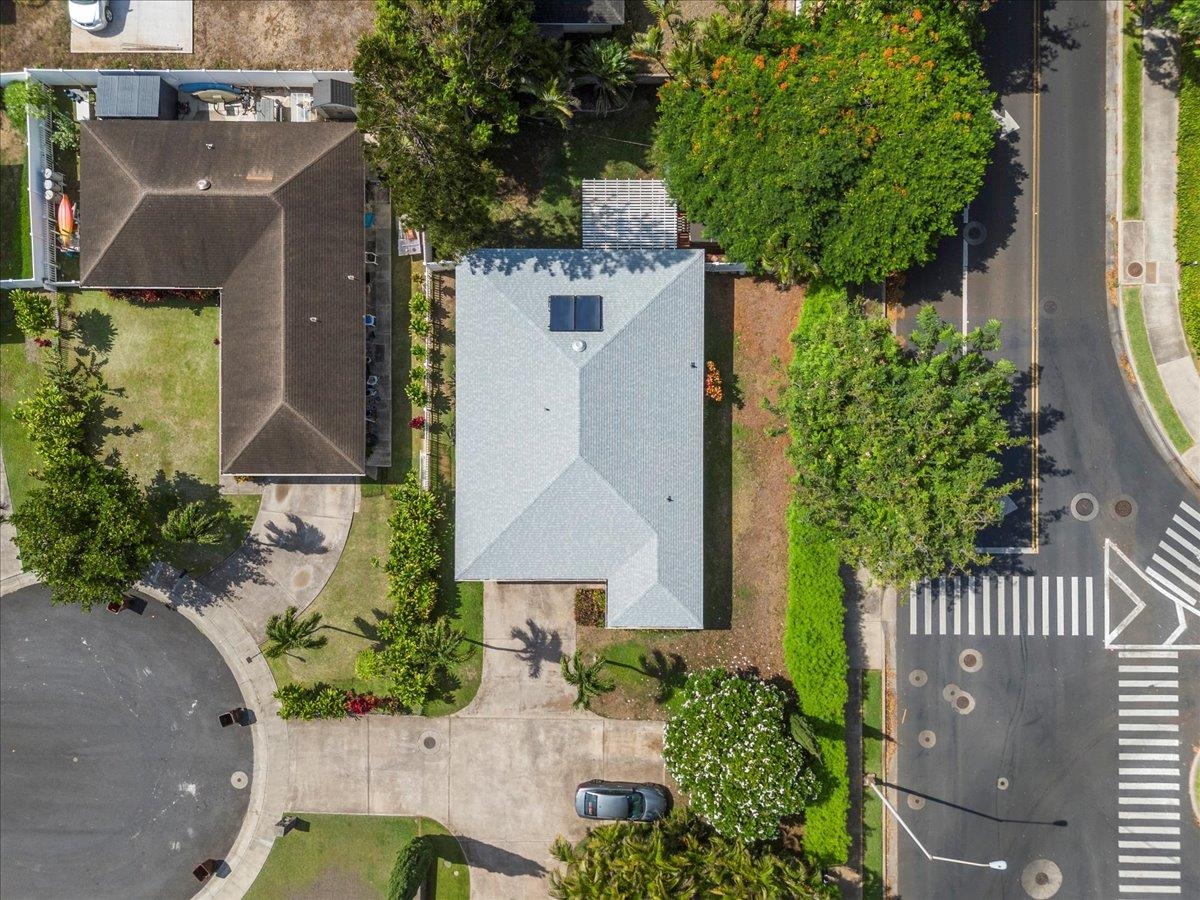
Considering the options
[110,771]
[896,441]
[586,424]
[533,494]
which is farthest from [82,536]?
[896,441]

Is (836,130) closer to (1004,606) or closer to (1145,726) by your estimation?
(1004,606)

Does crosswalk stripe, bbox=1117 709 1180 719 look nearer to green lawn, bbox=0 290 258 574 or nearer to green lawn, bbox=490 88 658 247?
green lawn, bbox=490 88 658 247

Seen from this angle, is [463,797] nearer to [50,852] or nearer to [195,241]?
[50,852]

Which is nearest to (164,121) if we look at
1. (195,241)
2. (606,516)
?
(195,241)

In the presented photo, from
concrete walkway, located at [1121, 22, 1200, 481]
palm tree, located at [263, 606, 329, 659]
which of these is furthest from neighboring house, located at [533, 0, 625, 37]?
palm tree, located at [263, 606, 329, 659]

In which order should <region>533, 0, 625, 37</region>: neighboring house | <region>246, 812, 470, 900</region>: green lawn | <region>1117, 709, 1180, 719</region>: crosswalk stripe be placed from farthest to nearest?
<region>246, 812, 470, 900</region>: green lawn < <region>1117, 709, 1180, 719</region>: crosswalk stripe < <region>533, 0, 625, 37</region>: neighboring house

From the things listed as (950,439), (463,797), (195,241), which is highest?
(195,241)
